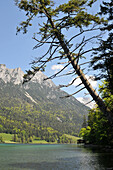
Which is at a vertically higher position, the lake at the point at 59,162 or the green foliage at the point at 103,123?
the green foliage at the point at 103,123

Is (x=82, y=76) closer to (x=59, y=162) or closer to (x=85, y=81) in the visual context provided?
(x=85, y=81)

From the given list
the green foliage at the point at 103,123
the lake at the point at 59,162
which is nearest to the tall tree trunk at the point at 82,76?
the green foliage at the point at 103,123

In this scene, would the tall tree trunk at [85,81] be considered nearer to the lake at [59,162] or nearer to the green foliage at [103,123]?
the green foliage at [103,123]

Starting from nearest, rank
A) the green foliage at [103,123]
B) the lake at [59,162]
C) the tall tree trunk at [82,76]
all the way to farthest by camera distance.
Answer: the tall tree trunk at [82,76]
the green foliage at [103,123]
the lake at [59,162]

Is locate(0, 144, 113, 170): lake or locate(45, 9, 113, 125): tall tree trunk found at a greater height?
locate(45, 9, 113, 125): tall tree trunk

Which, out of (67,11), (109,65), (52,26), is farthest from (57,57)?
(109,65)

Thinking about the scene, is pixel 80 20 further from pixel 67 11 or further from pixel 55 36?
pixel 55 36

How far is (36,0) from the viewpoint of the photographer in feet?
33.2

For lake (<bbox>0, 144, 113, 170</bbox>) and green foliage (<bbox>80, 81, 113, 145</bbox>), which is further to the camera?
lake (<bbox>0, 144, 113, 170</bbox>)

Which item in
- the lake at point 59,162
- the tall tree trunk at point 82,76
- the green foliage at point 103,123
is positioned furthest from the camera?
the lake at point 59,162

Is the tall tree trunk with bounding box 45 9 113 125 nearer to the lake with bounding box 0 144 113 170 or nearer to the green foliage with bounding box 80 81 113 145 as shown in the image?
the green foliage with bounding box 80 81 113 145

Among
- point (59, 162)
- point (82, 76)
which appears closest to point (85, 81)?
point (82, 76)

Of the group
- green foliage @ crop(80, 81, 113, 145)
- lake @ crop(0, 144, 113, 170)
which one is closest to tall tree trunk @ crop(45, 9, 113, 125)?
green foliage @ crop(80, 81, 113, 145)

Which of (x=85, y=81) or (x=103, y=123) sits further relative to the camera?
(x=103, y=123)
